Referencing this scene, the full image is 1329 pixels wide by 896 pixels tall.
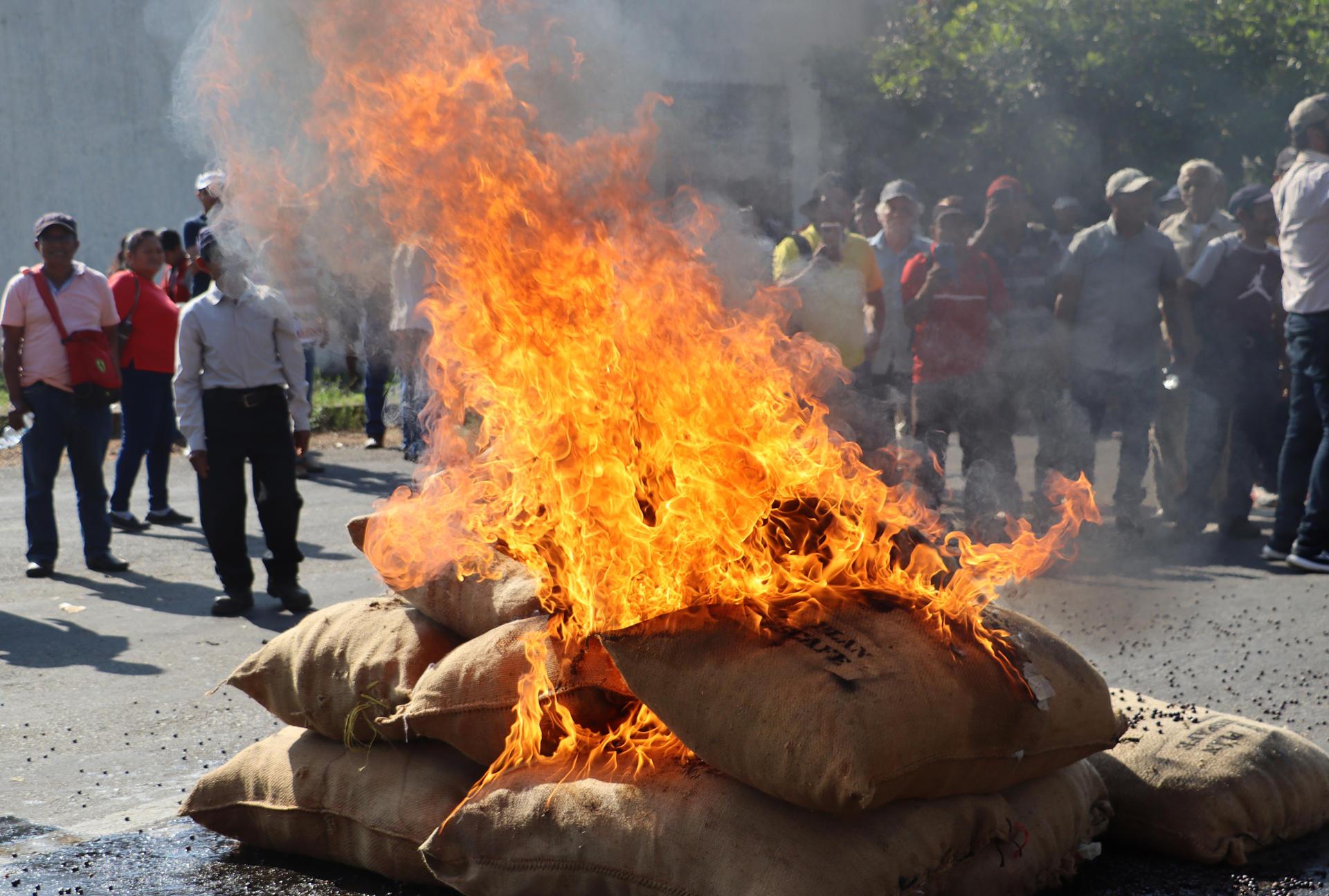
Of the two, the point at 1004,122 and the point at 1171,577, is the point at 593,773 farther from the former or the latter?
the point at 1004,122

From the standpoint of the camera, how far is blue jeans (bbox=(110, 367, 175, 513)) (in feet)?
31.2

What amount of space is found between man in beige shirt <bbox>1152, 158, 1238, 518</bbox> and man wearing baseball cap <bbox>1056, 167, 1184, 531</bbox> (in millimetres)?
295

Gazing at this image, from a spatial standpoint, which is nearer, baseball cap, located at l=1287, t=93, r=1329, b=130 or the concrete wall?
baseball cap, located at l=1287, t=93, r=1329, b=130

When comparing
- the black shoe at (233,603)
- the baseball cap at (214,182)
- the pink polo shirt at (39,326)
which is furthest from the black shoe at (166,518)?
the baseball cap at (214,182)

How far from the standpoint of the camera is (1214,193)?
9.87 metres

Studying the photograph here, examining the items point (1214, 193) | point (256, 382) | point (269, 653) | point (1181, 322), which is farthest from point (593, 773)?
point (1214, 193)

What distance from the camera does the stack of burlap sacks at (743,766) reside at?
318 centimetres

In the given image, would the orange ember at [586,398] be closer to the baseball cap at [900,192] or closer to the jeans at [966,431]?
the jeans at [966,431]

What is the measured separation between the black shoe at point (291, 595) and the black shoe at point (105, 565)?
5.22 feet

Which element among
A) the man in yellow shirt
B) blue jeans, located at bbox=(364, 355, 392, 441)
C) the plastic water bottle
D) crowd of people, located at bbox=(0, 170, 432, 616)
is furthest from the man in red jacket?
blue jeans, located at bbox=(364, 355, 392, 441)

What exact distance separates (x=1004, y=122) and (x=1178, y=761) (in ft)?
25.1

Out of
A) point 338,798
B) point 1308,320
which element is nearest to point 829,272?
point 1308,320

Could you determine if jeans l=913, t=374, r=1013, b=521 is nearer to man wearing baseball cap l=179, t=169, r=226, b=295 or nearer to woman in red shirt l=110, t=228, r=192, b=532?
man wearing baseball cap l=179, t=169, r=226, b=295

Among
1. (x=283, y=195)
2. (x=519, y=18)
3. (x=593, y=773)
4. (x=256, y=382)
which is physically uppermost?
(x=519, y=18)
